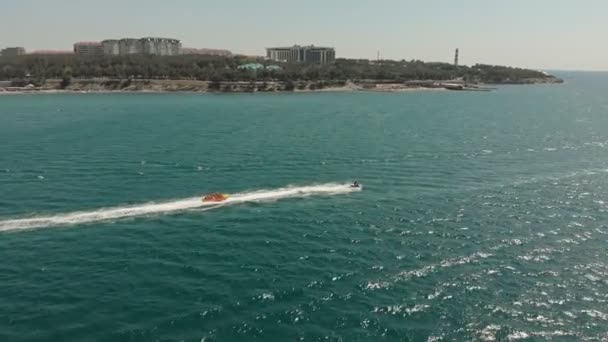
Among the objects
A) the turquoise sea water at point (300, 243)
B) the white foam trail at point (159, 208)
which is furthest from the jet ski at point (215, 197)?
the turquoise sea water at point (300, 243)

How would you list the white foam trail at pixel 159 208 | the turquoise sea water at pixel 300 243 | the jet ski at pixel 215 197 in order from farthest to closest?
the jet ski at pixel 215 197
the white foam trail at pixel 159 208
the turquoise sea water at pixel 300 243

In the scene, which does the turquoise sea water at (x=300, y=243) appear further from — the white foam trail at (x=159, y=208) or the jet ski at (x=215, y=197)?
the jet ski at (x=215, y=197)

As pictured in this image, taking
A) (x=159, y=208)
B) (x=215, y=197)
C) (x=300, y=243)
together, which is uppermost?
(x=215, y=197)

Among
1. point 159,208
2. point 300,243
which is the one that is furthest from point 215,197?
point 300,243

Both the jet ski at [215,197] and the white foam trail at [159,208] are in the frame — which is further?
the jet ski at [215,197]

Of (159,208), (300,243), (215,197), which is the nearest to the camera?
(300,243)

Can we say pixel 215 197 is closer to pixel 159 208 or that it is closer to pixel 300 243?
pixel 159 208

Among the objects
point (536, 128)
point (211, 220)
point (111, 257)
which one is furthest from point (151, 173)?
point (536, 128)
